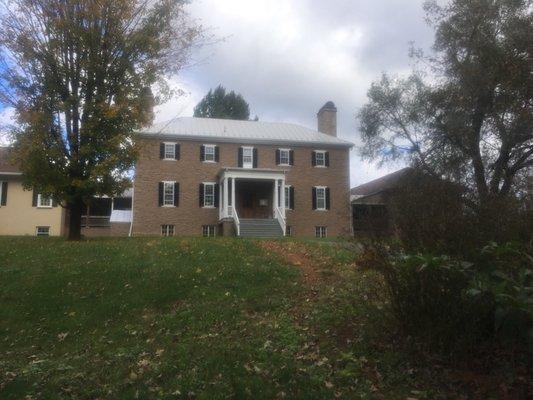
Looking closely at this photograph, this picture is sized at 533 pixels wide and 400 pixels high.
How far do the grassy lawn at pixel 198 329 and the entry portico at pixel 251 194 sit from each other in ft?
51.6

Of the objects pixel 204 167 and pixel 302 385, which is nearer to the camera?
pixel 302 385

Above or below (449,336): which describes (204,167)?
above

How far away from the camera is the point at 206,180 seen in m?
31.9

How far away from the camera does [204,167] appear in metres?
32.0

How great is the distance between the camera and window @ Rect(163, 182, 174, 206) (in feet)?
102

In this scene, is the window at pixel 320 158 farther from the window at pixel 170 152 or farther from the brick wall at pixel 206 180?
the window at pixel 170 152

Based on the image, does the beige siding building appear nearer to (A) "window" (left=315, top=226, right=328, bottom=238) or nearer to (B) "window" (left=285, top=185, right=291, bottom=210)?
(B) "window" (left=285, top=185, right=291, bottom=210)

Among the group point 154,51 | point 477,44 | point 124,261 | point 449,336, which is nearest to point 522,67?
point 477,44

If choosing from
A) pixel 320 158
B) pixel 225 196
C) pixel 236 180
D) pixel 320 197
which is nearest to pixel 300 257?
pixel 225 196

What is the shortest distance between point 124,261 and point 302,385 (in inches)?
317

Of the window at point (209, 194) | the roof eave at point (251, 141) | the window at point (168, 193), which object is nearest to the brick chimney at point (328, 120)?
the roof eave at point (251, 141)

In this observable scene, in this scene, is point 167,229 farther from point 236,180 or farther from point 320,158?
point 320,158

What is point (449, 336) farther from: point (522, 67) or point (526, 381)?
point (522, 67)

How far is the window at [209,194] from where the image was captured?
31.8 metres
